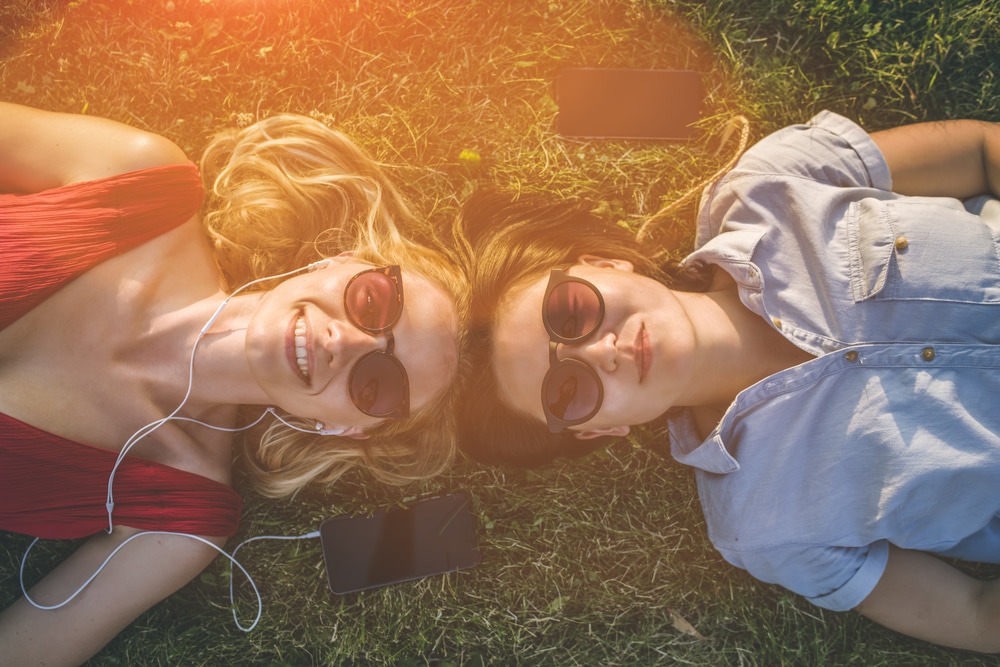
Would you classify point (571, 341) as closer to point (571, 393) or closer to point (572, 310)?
point (572, 310)

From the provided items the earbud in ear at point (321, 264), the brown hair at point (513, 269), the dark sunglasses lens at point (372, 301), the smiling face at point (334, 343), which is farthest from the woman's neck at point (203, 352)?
the brown hair at point (513, 269)

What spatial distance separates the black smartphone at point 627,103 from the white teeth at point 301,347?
6.77 feet

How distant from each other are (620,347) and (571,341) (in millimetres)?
220

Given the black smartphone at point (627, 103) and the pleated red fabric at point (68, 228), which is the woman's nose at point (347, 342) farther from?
the black smartphone at point (627, 103)

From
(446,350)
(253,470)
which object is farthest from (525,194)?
(253,470)

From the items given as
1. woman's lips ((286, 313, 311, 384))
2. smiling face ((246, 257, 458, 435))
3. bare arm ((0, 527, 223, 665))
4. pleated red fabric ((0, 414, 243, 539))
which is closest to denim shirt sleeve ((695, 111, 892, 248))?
smiling face ((246, 257, 458, 435))

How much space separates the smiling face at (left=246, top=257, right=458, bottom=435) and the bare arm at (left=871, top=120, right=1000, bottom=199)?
8.19 feet

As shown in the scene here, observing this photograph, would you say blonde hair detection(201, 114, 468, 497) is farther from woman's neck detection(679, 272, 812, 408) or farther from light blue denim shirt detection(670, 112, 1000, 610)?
light blue denim shirt detection(670, 112, 1000, 610)

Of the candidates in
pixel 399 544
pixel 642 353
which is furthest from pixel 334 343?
pixel 399 544

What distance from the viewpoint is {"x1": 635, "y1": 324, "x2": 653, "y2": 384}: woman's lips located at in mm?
2738

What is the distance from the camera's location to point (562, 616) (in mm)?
3715

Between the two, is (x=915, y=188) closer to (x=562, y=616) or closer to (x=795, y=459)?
(x=795, y=459)

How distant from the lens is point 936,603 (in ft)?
9.96

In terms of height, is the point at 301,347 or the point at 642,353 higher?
the point at 642,353
